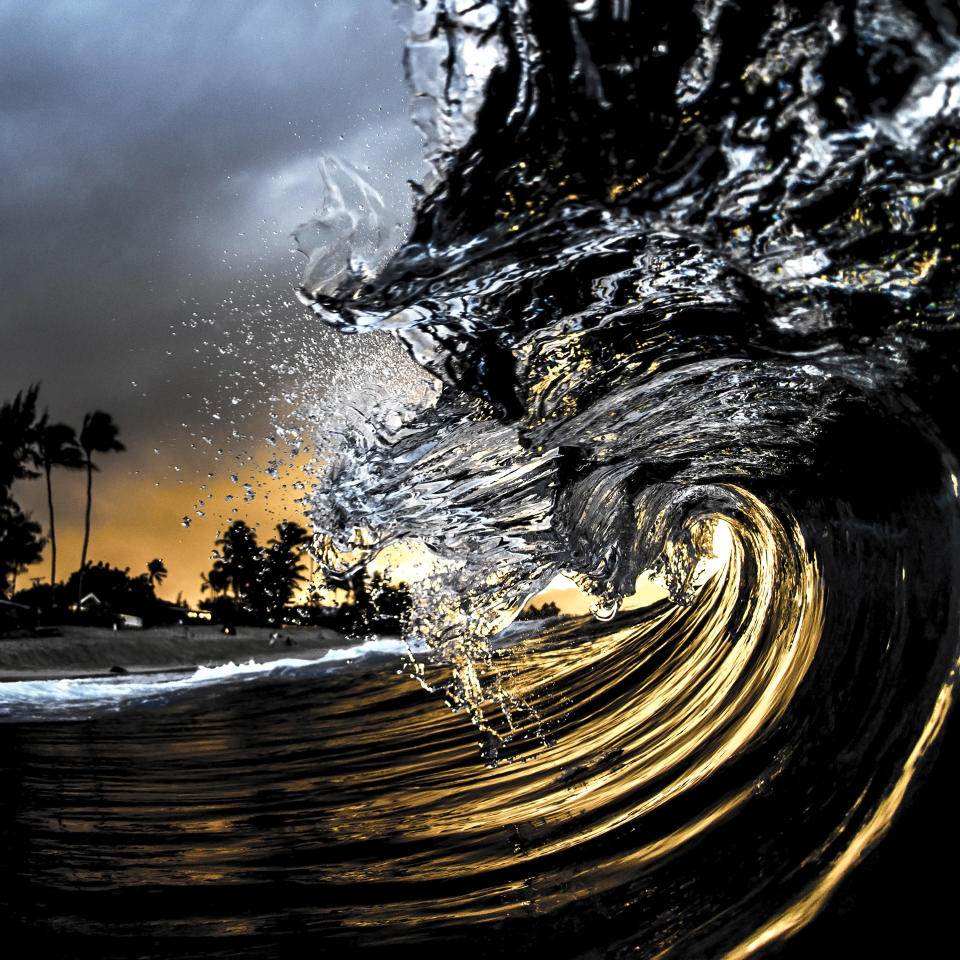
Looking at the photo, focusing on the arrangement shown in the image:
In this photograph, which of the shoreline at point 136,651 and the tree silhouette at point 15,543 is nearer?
the shoreline at point 136,651

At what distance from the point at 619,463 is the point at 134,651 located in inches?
1168

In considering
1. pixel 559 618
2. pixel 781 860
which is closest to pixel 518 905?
pixel 781 860

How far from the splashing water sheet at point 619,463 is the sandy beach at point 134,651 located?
16.7 metres

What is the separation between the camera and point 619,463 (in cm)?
332

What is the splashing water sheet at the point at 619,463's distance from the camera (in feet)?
4.00

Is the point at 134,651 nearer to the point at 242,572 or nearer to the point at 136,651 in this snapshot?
the point at 136,651

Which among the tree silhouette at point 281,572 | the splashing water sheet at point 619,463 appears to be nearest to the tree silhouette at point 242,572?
the tree silhouette at point 281,572

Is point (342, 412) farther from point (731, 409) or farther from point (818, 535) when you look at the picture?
point (818, 535)

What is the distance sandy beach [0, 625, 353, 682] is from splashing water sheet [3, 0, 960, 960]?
1675cm

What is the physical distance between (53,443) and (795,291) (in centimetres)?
5053

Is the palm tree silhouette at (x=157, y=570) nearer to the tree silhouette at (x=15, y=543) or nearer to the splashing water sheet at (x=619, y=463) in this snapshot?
the tree silhouette at (x=15, y=543)

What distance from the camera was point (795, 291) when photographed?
5.21 feet

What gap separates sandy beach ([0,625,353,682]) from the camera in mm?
23469

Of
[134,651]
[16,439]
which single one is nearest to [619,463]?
[134,651]
